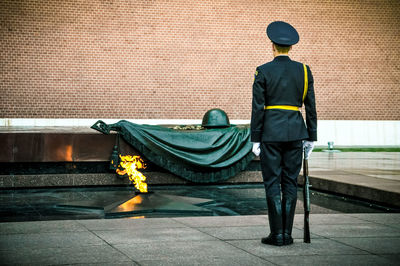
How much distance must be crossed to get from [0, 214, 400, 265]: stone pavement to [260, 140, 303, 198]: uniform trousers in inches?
15.7

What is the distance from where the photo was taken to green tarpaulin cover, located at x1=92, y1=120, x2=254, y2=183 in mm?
7668

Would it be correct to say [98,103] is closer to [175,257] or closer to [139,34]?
[139,34]

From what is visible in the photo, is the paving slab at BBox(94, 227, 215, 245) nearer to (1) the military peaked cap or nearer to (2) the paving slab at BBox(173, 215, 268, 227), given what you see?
(2) the paving slab at BBox(173, 215, 268, 227)

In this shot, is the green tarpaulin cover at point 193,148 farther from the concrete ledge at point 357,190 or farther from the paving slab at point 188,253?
the paving slab at point 188,253

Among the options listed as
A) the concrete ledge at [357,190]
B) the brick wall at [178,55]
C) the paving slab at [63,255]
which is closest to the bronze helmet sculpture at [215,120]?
the concrete ledge at [357,190]

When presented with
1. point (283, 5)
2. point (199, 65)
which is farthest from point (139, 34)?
point (283, 5)

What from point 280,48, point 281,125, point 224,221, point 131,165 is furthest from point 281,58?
point 131,165

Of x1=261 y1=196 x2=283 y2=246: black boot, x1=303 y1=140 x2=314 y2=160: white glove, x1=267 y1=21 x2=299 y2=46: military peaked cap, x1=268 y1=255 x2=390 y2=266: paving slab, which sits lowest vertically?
x1=268 y1=255 x2=390 y2=266: paving slab

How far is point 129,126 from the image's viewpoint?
768 cm

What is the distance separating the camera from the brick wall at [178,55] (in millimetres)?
14906

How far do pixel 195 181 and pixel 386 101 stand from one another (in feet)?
37.8

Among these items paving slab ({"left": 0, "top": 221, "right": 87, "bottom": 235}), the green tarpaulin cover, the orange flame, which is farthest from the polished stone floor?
paving slab ({"left": 0, "top": 221, "right": 87, "bottom": 235})

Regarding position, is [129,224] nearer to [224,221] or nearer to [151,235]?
[151,235]

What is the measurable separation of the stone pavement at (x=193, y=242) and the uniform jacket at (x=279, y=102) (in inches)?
30.9
